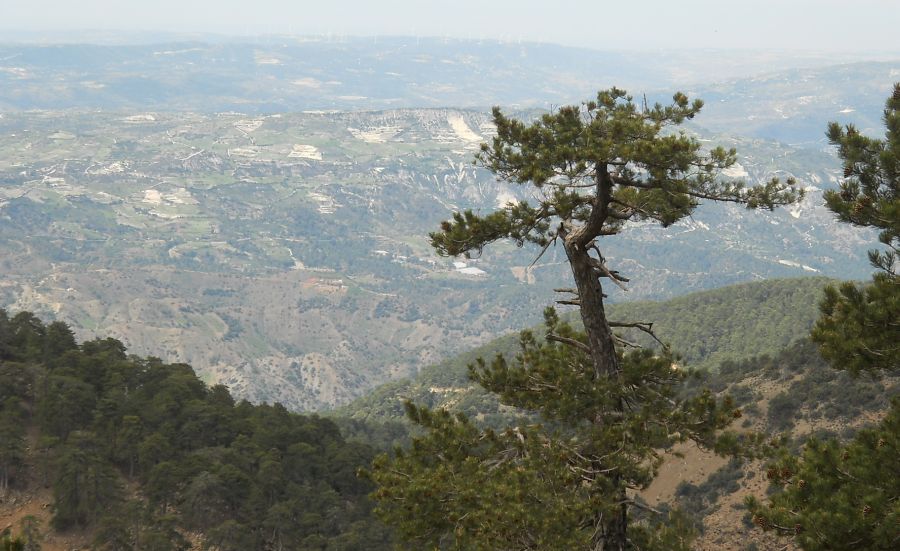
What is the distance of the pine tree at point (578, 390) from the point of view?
14.4 meters

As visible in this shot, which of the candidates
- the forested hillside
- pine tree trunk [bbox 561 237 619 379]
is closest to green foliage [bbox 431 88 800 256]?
pine tree trunk [bbox 561 237 619 379]

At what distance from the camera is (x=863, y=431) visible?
1260 centimetres

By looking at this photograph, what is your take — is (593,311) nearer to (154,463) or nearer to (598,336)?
(598,336)

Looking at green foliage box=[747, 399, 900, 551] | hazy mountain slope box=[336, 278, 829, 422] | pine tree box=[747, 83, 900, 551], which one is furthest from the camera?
hazy mountain slope box=[336, 278, 829, 422]

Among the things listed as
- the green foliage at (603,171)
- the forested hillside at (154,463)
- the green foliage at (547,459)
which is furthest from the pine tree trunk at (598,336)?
the forested hillside at (154,463)

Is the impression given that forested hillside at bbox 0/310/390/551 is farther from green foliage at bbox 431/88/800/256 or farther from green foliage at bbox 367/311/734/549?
green foliage at bbox 431/88/800/256

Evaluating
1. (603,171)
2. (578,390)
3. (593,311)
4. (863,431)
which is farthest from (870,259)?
(578,390)

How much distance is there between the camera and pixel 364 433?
91750 millimetres

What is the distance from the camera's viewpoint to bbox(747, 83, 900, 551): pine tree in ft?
37.1

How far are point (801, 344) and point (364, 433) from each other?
50.2 metres

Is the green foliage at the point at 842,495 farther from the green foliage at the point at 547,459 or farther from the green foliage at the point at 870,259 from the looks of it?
the green foliage at the point at 547,459

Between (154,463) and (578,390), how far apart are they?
2772 centimetres

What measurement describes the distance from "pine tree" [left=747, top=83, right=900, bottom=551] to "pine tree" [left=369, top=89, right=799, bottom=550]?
1500 mm

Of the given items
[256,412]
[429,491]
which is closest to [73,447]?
[256,412]
